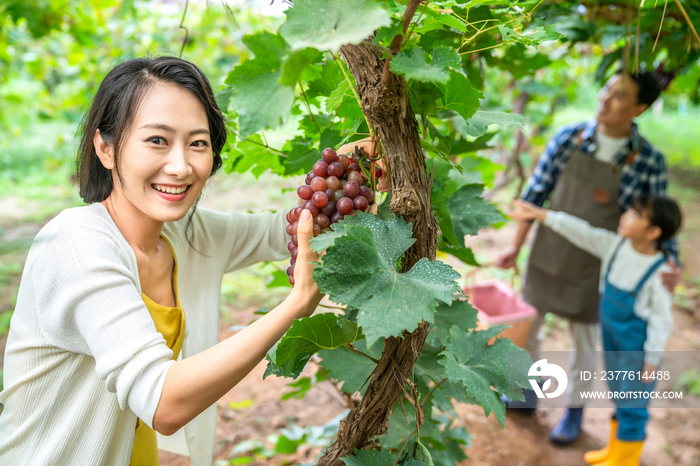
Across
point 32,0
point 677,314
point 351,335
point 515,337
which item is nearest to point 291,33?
point 351,335

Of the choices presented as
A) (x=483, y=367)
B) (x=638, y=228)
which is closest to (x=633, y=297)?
(x=638, y=228)

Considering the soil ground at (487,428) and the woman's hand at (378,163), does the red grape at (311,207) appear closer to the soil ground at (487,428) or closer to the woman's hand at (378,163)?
the woman's hand at (378,163)

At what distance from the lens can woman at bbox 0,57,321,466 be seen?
0.81 metres

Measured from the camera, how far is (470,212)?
3.70 ft

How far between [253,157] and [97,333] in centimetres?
56

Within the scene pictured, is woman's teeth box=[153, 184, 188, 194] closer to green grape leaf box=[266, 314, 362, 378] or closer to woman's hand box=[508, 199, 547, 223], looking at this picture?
green grape leaf box=[266, 314, 362, 378]

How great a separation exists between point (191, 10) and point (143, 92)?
12.1ft

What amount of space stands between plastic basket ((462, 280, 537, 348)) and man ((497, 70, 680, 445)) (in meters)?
0.12

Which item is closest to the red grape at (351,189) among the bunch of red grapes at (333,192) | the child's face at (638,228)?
the bunch of red grapes at (333,192)

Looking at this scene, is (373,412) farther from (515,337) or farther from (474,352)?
(515,337)

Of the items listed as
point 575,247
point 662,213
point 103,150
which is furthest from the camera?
point 575,247

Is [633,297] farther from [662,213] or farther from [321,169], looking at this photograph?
[321,169]

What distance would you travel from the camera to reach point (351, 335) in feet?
2.66

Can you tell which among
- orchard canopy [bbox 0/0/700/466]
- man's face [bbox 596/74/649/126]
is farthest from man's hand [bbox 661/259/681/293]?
orchard canopy [bbox 0/0/700/466]
